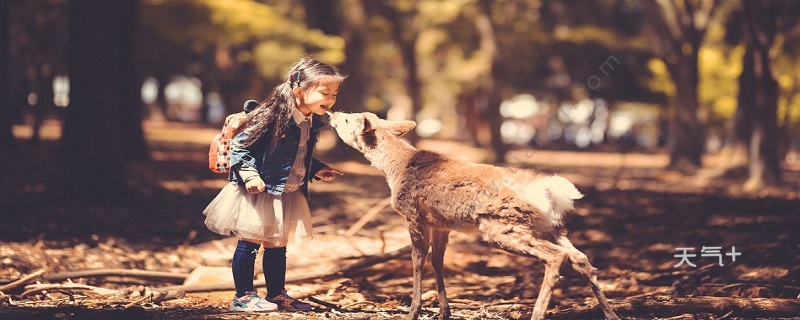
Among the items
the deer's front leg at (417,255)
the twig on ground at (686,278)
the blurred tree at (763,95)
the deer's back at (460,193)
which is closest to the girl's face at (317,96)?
the deer's back at (460,193)

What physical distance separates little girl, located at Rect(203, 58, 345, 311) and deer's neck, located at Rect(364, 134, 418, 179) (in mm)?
433

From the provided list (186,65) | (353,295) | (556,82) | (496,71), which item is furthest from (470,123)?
(353,295)

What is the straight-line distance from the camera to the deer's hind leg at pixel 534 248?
181 inches

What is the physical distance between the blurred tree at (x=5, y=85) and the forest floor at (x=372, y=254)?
542mm

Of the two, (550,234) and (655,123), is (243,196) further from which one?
(655,123)

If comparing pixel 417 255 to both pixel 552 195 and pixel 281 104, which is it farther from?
pixel 281 104

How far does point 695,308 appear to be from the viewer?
17.6 ft

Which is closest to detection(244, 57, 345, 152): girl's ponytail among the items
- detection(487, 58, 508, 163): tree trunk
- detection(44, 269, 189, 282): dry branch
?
detection(44, 269, 189, 282): dry branch

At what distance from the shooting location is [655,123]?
56.6 meters

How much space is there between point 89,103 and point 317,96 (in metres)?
5.76

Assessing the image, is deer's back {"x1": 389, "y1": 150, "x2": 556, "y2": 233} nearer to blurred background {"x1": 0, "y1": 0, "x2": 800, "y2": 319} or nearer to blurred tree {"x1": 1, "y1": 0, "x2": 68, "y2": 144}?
blurred background {"x1": 0, "y1": 0, "x2": 800, "y2": 319}

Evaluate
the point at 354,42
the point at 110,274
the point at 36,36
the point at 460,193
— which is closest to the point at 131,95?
the point at 36,36

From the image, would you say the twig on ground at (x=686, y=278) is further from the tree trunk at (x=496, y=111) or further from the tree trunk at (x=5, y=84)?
the tree trunk at (x=496, y=111)

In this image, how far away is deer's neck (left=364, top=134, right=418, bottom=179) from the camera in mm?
5133
